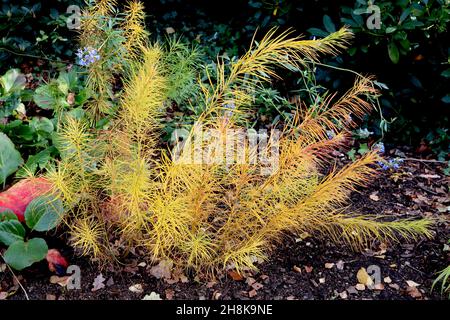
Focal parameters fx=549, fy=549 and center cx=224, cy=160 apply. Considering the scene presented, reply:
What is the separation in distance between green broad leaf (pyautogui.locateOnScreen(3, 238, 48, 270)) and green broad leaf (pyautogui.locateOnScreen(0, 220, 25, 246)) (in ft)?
0.19

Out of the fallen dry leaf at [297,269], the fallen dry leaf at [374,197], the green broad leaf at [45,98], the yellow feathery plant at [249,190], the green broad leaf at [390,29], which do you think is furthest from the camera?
the green broad leaf at [45,98]

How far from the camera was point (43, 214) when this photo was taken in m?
2.60

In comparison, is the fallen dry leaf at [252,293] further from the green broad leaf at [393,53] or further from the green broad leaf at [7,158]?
the green broad leaf at [393,53]

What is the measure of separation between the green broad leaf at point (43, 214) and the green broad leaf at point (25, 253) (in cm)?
10

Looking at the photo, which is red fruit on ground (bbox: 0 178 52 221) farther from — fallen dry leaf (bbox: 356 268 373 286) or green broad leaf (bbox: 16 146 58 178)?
fallen dry leaf (bbox: 356 268 373 286)

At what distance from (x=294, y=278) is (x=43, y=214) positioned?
1.24 meters

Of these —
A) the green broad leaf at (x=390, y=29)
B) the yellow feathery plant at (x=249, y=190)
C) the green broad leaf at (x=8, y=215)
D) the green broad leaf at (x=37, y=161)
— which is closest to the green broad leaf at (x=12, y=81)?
the green broad leaf at (x=37, y=161)

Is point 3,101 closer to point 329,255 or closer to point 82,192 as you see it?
point 82,192

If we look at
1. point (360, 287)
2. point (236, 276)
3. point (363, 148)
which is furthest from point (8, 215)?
point (363, 148)

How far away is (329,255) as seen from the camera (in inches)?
109

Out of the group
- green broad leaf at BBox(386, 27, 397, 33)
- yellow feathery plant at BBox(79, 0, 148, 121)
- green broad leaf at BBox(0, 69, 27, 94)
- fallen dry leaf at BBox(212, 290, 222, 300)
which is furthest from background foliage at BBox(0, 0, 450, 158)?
fallen dry leaf at BBox(212, 290, 222, 300)

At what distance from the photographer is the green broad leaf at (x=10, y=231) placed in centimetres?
257

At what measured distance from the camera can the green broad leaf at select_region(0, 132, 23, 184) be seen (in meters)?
2.96

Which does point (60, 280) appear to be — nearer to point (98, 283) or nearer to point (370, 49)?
point (98, 283)
